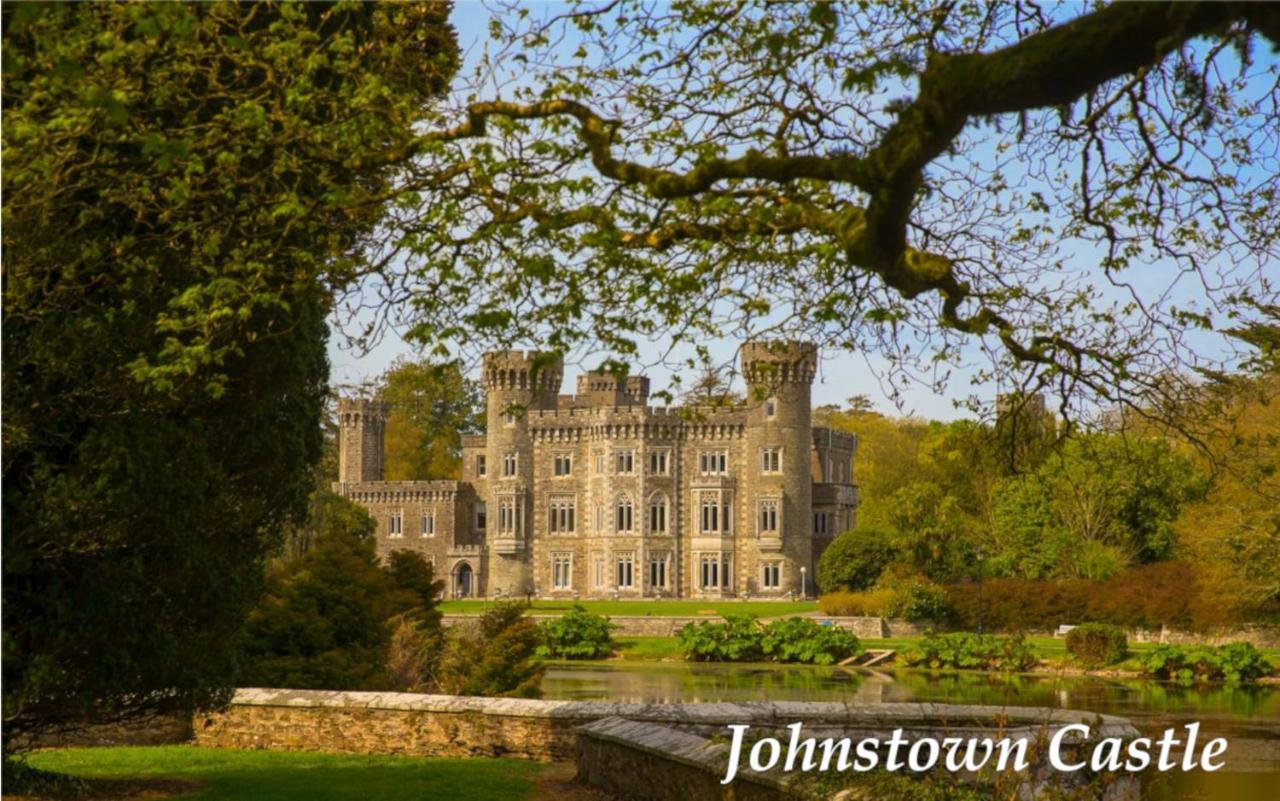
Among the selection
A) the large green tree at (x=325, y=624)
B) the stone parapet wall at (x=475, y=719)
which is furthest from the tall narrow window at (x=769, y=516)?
the stone parapet wall at (x=475, y=719)

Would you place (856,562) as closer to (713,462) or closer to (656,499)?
(713,462)

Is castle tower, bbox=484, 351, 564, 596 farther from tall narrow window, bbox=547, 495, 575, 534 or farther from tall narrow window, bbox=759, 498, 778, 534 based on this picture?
tall narrow window, bbox=759, 498, 778, 534

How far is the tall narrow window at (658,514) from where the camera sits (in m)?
73.9

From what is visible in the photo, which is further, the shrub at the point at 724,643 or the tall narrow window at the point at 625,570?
the tall narrow window at the point at 625,570

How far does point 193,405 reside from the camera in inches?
401

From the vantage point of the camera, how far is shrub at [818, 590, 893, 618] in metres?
47.3

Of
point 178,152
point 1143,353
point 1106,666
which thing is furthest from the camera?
point 1106,666

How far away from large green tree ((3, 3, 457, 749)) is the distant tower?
3029 inches

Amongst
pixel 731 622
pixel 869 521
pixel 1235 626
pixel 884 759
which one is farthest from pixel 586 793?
pixel 869 521

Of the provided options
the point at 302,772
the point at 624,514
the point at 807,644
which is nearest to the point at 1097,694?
the point at 807,644

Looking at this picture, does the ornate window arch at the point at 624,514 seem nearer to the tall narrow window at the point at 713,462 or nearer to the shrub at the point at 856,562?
the tall narrow window at the point at 713,462

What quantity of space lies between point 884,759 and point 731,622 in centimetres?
2932

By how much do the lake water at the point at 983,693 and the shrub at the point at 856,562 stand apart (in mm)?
20494

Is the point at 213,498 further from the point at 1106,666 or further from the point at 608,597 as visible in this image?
the point at 608,597
